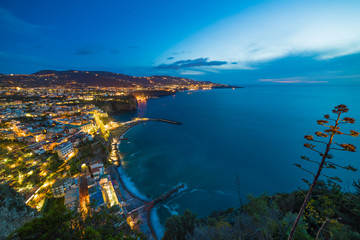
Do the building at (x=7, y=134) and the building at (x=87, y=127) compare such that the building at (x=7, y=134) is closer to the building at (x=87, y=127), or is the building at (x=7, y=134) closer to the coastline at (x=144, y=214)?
the building at (x=87, y=127)

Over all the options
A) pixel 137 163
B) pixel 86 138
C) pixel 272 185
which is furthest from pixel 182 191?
pixel 86 138

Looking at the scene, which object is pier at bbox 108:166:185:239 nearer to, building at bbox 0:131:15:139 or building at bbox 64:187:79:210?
building at bbox 64:187:79:210

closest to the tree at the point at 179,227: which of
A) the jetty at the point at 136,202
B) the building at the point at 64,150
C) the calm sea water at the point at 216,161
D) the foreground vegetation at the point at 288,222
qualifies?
the foreground vegetation at the point at 288,222

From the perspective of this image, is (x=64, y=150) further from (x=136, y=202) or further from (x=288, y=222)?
(x=288, y=222)

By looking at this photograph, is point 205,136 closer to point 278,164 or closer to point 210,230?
point 278,164

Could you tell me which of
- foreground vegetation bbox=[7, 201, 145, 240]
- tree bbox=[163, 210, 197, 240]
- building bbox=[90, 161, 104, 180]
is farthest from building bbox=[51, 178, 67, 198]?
foreground vegetation bbox=[7, 201, 145, 240]

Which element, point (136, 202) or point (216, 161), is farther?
point (216, 161)

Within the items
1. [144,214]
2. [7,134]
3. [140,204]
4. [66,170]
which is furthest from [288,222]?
[7,134]
